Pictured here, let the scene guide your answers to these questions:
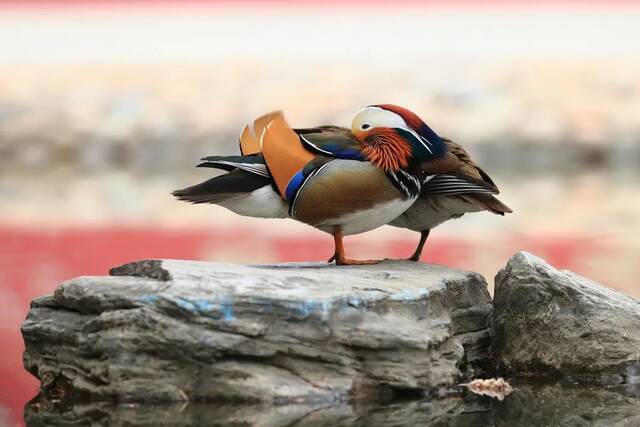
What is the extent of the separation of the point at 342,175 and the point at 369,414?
0.92 m

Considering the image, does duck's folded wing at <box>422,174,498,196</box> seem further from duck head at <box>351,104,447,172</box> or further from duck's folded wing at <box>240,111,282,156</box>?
duck's folded wing at <box>240,111,282,156</box>

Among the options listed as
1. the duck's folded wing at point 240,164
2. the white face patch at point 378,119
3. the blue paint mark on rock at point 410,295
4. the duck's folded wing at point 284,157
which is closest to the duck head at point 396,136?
the white face patch at point 378,119

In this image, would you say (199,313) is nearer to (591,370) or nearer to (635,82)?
(591,370)

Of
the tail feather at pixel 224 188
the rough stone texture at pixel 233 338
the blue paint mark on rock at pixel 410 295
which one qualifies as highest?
the tail feather at pixel 224 188

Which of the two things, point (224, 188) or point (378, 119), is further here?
point (378, 119)

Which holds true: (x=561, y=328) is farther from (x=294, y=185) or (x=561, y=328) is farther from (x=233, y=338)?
(x=233, y=338)

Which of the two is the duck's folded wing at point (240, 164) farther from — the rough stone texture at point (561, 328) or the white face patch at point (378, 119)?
the rough stone texture at point (561, 328)

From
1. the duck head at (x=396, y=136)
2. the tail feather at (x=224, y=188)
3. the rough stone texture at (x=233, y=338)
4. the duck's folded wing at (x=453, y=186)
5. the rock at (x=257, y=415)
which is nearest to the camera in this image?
the rock at (x=257, y=415)

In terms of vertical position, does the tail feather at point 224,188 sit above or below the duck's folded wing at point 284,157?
below

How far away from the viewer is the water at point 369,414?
3.61 meters

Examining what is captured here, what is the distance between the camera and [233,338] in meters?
3.77

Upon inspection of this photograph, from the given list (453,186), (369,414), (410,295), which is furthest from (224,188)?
(369,414)

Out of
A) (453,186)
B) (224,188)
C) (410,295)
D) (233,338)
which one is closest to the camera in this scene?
(233,338)

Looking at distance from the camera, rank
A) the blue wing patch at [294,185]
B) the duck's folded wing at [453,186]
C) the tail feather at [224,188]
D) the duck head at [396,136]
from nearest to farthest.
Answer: the tail feather at [224,188] → the blue wing patch at [294,185] → the duck head at [396,136] → the duck's folded wing at [453,186]
